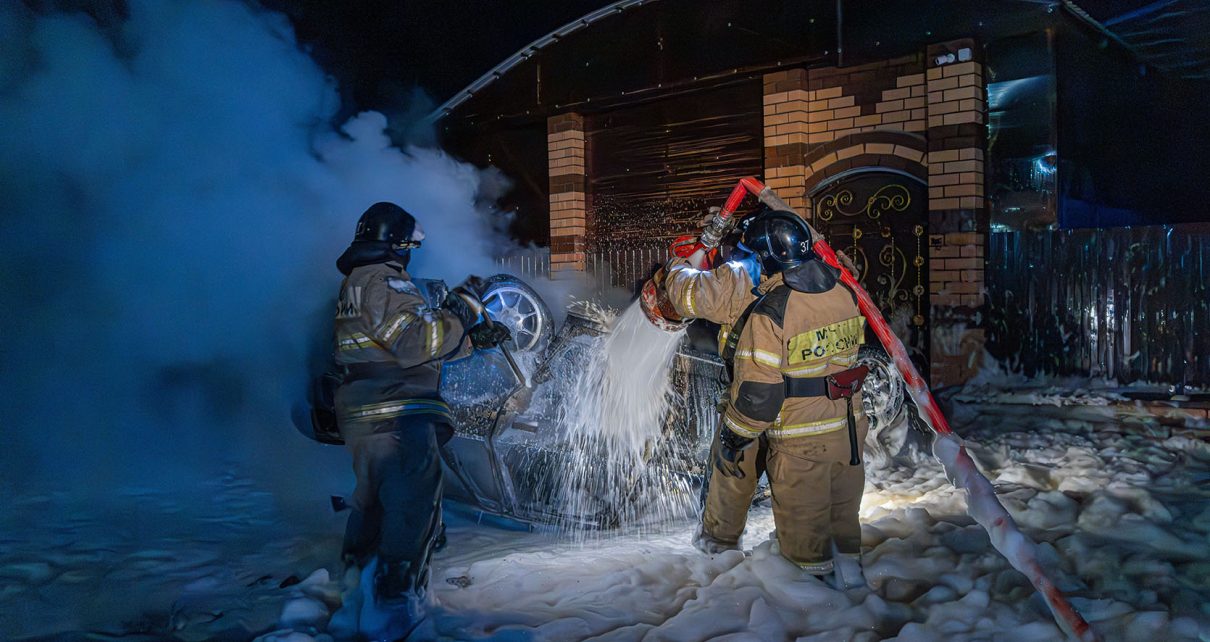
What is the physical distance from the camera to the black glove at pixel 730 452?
12.7 feet

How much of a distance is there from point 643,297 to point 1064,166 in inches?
231

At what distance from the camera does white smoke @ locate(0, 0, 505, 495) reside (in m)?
7.23

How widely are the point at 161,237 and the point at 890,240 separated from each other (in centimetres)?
791

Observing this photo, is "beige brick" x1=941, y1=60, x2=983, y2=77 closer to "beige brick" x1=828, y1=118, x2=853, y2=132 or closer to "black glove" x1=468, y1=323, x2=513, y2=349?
"beige brick" x1=828, y1=118, x2=853, y2=132

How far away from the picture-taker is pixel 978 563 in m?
3.91

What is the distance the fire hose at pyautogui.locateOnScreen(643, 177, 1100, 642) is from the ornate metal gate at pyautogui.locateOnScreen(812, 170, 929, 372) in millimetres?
3878

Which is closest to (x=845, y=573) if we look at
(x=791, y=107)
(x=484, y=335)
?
(x=484, y=335)

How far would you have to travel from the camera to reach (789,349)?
371 centimetres

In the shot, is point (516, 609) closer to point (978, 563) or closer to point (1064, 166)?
point (978, 563)

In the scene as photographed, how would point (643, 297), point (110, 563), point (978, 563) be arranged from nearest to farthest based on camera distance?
point (978, 563), point (643, 297), point (110, 563)

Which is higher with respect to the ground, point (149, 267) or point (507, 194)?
point (507, 194)

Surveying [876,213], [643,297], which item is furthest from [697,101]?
[643,297]

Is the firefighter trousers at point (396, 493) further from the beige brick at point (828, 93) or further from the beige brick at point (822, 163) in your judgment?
the beige brick at point (828, 93)

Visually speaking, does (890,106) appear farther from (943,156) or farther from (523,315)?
(523,315)
